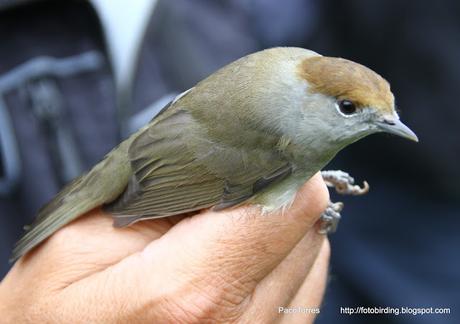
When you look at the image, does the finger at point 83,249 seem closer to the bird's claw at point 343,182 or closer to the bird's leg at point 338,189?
the bird's leg at point 338,189

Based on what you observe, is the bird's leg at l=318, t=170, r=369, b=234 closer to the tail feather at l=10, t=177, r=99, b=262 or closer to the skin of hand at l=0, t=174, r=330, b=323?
the skin of hand at l=0, t=174, r=330, b=323

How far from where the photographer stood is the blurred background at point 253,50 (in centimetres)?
304

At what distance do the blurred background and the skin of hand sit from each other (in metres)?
0.74

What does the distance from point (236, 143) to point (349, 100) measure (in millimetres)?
476

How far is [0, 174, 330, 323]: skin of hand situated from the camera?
2.19 m

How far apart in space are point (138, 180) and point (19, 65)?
0.87 m

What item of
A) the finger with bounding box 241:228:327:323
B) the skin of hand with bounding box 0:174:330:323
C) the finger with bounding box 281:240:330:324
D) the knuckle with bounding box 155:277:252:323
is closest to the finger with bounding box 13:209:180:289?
the skin of hand with bounding box 0:174:330:323

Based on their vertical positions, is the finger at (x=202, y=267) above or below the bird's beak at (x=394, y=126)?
below

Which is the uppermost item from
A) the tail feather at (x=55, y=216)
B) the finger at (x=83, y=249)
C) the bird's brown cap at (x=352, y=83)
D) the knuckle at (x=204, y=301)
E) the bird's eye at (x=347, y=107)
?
the bird's brown cap at (x=352, y=83)

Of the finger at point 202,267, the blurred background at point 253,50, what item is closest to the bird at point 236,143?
the finger at point 202,267

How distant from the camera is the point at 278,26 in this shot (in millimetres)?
4352

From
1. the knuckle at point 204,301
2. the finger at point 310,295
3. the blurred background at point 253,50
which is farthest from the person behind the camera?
the blurred background at point 253,50

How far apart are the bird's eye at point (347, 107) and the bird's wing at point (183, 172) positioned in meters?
0.30

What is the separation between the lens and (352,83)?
2225 mm
